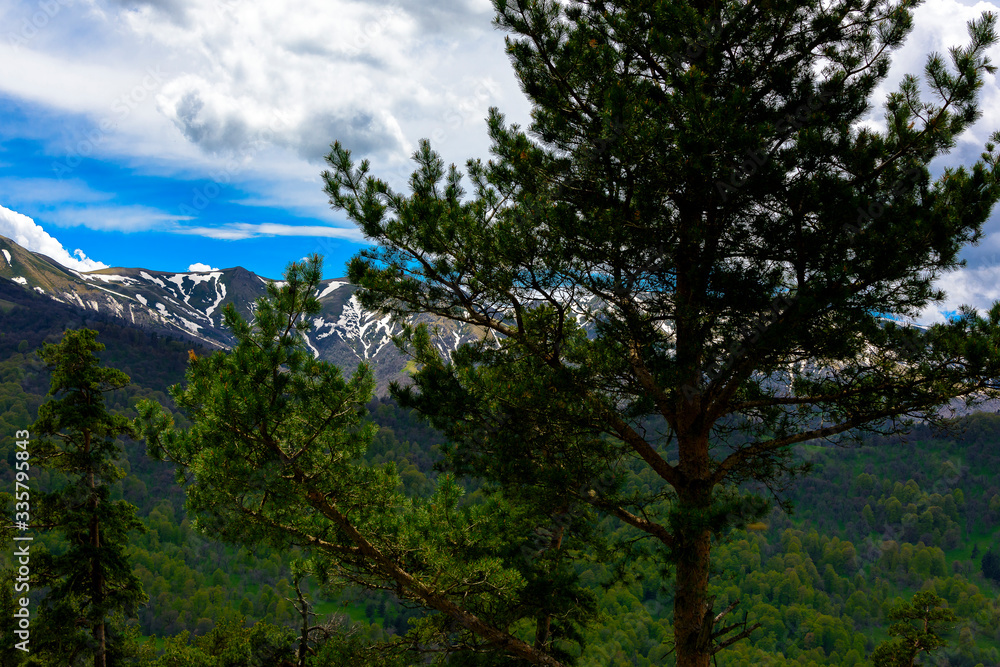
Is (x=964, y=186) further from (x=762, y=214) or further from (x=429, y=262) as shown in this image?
(x=429, y=262)

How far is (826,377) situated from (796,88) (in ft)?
11.6

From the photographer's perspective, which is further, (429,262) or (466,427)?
(466,427)

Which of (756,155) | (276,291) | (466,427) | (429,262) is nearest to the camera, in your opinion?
(276,291)

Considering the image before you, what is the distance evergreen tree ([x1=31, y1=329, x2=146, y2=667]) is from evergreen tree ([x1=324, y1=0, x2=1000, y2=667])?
9.00 metres

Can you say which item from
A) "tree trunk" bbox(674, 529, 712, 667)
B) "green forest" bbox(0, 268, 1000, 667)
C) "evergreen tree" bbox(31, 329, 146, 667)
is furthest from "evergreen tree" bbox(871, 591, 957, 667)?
"green forest" bbox(0, 268, 1000, 667)

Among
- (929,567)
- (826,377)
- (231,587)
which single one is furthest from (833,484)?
(826,377)

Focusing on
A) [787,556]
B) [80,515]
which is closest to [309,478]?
[80,515]

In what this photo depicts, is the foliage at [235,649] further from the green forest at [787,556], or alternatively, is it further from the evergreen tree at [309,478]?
the green forest at [787,556]

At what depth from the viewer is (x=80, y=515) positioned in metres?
12.4

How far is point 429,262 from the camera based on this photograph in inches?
284

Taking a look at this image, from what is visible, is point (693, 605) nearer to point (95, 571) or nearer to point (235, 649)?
point (235, 649)

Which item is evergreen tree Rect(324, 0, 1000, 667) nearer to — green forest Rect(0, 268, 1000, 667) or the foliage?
the foliage

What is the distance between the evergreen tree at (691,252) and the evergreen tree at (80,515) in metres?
9.00

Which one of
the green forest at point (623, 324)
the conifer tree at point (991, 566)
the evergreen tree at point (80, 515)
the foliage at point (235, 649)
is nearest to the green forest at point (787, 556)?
the conifer tree at point (991, 566)
